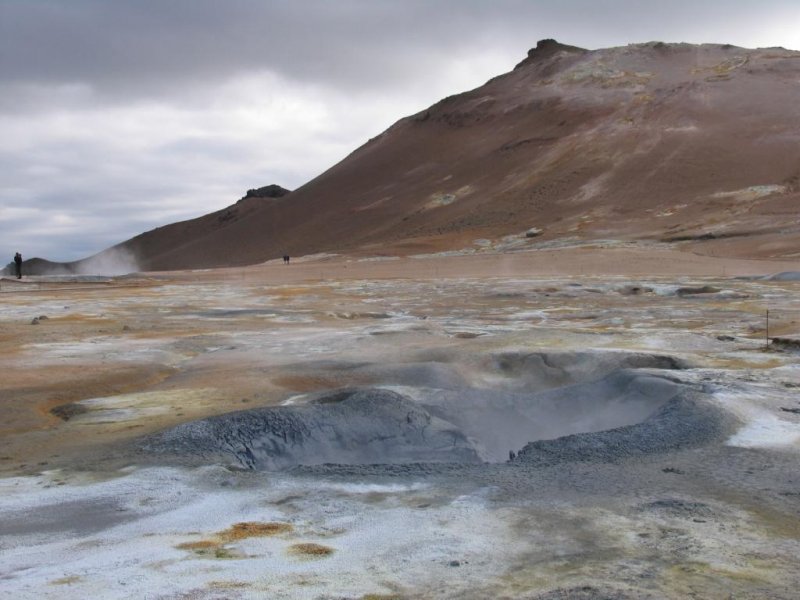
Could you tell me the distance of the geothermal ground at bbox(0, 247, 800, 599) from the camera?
3.56 metres

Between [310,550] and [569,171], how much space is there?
64.3 metres

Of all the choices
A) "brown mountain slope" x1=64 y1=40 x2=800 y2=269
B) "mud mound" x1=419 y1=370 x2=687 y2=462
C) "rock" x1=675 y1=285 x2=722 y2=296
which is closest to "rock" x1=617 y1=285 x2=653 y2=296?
"rock" x1=675 y1=285 x2=722 y2=296

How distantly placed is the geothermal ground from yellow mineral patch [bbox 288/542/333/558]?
0.09 feet

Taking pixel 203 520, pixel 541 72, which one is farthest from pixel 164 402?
pixel 541 72

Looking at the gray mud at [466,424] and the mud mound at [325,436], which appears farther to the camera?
the mud mound at [325,436]

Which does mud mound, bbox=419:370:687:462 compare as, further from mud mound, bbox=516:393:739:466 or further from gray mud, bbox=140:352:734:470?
mud mound, bbox=516:393:739:466

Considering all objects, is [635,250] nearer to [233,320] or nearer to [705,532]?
[233,320]

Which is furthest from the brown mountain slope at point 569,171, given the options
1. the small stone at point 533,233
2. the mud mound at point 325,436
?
the mud mound at point 325,436

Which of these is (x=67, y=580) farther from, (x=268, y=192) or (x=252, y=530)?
(x=268, y=192)

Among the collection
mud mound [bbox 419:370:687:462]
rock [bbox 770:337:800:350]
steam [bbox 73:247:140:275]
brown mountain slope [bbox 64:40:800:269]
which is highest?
brown mountain slope [bbox 64:40:800:269]

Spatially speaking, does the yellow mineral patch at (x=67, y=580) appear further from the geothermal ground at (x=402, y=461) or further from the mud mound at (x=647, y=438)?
the mud mound at (x=647, y=438)

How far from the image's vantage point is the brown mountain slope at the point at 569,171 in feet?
176

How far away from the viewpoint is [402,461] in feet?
20.0

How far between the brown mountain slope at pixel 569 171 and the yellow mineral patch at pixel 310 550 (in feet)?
113
